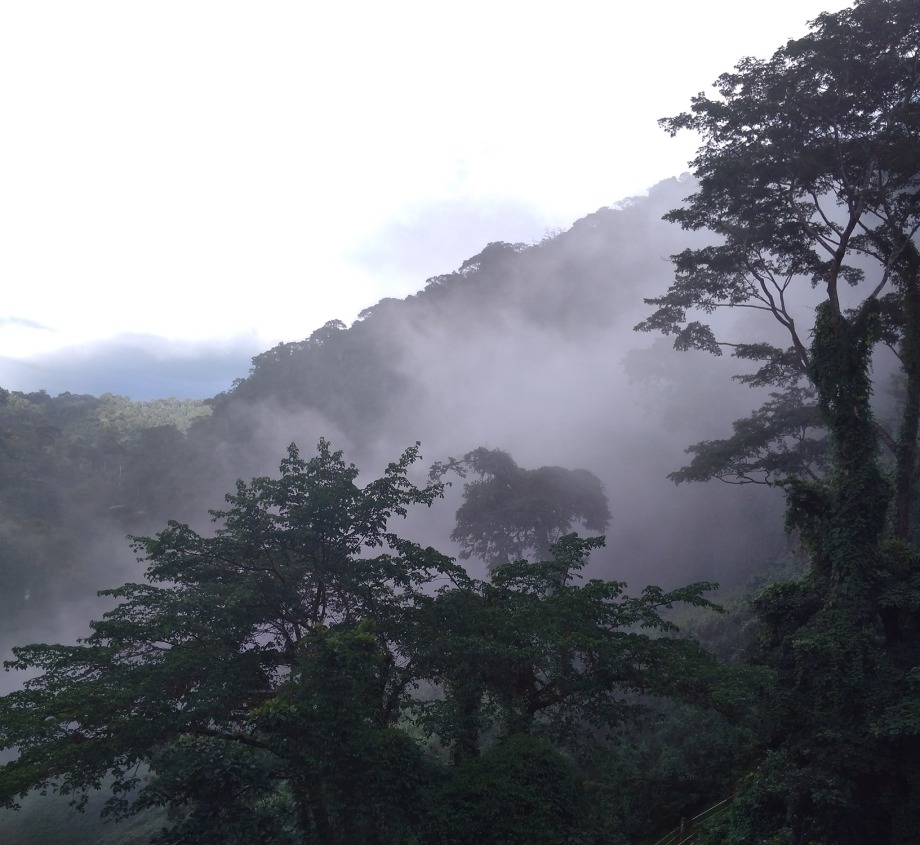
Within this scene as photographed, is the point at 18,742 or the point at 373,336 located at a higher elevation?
the point at 373,336

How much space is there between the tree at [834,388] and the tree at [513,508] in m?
10.6

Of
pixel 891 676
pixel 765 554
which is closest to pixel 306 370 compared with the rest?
pixel 765 554

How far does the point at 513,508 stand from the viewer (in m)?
28.8

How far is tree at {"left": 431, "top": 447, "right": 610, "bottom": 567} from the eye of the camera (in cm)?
2902

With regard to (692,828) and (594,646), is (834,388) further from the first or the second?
(692,828)

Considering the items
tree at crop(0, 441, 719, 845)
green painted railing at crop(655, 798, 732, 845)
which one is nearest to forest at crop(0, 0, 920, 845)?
tree at crop(0, 441, 719, 845)

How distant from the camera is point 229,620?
9977mm

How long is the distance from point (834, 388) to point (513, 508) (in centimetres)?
1731

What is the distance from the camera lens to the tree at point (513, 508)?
1142 inches

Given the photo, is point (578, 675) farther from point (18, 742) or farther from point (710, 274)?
point (710, 274)

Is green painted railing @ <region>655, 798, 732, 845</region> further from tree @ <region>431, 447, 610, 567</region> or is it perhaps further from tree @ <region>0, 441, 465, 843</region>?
tree @ <region>431, 447, 610, 567</region>

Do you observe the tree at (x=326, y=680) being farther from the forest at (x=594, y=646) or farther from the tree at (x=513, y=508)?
the tree at (x=513, y=508)

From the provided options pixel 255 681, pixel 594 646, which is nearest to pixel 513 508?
pixel 594 646

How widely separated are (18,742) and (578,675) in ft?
23.2
